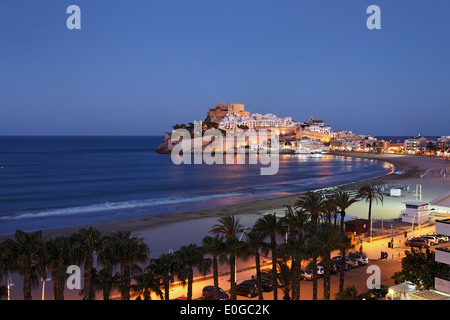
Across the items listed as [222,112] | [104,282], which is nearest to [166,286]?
[104,282]

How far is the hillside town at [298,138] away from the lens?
4685 inches

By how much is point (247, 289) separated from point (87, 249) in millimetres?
4868

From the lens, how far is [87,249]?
9.61m

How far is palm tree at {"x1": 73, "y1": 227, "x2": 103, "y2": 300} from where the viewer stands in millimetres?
9359

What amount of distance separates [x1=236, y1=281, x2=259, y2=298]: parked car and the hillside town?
100186 mm

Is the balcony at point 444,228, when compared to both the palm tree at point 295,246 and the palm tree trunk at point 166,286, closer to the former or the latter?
the palm tree at point 295,246

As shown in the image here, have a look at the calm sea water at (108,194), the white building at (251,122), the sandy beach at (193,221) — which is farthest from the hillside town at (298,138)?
the sandy beach at (193,221)

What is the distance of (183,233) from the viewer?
798 inches

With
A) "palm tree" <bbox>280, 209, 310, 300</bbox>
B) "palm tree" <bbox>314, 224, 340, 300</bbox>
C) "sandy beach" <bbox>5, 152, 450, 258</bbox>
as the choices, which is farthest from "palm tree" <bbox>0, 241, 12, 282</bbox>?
"sandy beach" <bbox>5, 152, 450, 258</bbox>

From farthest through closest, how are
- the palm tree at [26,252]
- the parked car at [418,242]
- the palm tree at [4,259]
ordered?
the parked car at [418,242]
the palm tree at [26,252]
the palm tree at [4,259]

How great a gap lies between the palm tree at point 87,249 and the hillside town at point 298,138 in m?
101
